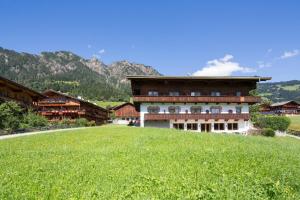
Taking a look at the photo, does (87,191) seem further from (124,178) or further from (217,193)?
(217,193)

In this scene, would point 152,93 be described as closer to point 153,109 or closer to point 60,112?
point 153,109

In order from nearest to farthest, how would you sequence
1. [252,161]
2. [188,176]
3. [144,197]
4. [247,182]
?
[144,197] → [247,182] → [188,176] → [252,161]

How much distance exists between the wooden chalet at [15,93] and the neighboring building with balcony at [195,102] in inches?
784

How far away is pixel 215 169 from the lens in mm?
15953

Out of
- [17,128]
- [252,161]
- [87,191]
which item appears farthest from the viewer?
[17,128]

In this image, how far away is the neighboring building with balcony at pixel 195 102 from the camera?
59.6 meters

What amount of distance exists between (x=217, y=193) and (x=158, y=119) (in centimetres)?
4804

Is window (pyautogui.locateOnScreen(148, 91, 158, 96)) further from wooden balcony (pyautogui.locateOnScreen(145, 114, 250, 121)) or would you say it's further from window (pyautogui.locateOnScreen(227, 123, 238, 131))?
window (pyautogui.locateOnScreen(227, 123, 238, 131))

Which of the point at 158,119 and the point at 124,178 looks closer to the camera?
the point at 124,178

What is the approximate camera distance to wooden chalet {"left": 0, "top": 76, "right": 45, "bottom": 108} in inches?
2291

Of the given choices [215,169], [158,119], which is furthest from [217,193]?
[158,119]

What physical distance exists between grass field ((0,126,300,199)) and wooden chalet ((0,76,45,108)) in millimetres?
40456

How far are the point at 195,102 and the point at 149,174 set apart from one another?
152ft

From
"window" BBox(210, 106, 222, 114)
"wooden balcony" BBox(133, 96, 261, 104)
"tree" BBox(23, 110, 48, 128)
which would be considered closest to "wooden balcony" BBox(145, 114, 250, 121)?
"window" BBox(210, 106, 222, 114)
